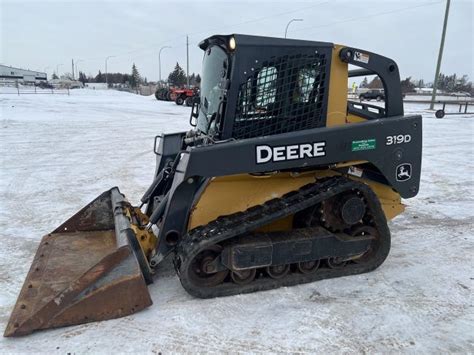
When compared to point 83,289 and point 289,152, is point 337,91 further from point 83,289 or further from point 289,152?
point 83,289

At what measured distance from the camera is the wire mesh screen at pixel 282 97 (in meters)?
3.51

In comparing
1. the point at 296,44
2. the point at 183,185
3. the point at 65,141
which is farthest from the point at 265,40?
the point at 65,141

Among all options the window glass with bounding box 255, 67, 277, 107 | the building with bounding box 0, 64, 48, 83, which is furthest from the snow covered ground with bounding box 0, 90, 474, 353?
the building with bounding box 0, 64, 48, 83

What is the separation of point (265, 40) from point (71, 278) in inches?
102

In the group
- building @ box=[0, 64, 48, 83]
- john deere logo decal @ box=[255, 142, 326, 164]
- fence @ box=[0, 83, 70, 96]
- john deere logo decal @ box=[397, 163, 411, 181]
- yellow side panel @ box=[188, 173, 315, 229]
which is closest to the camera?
john deere logo decal @ box=[255, 142, 326, 164]

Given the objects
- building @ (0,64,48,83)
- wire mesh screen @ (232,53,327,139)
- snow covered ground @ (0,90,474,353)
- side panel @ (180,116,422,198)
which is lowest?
snow covered ground @ (0,90,474,353)

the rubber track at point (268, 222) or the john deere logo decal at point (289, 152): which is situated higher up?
the john deere logo decal at point (289, 152)

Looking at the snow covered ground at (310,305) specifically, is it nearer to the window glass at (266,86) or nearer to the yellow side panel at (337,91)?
the yellow side panel at (337,91)

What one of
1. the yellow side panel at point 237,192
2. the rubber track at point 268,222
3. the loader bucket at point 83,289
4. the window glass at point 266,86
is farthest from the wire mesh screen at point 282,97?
the loader bucket at point 83,289

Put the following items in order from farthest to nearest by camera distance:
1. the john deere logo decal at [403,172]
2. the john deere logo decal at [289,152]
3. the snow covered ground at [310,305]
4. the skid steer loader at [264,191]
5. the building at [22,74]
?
the building at [22,74] → the john deere logo decal at [403,172] → the john deere logo decal at [289,152] → the skid steer loader at [264,191] → the snow covered ground at [310,305]

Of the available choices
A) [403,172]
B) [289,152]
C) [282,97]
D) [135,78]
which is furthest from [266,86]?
[135,78]

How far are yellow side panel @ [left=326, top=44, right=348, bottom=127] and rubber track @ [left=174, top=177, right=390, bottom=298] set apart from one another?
57 centimetres

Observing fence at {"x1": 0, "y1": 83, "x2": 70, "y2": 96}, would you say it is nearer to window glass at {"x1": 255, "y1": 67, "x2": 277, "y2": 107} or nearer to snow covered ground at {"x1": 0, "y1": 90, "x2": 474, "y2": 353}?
snow covered ground at {"x1": 0, "y1": 90, "x2": 474, "y2": 353}

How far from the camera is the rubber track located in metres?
3.22
